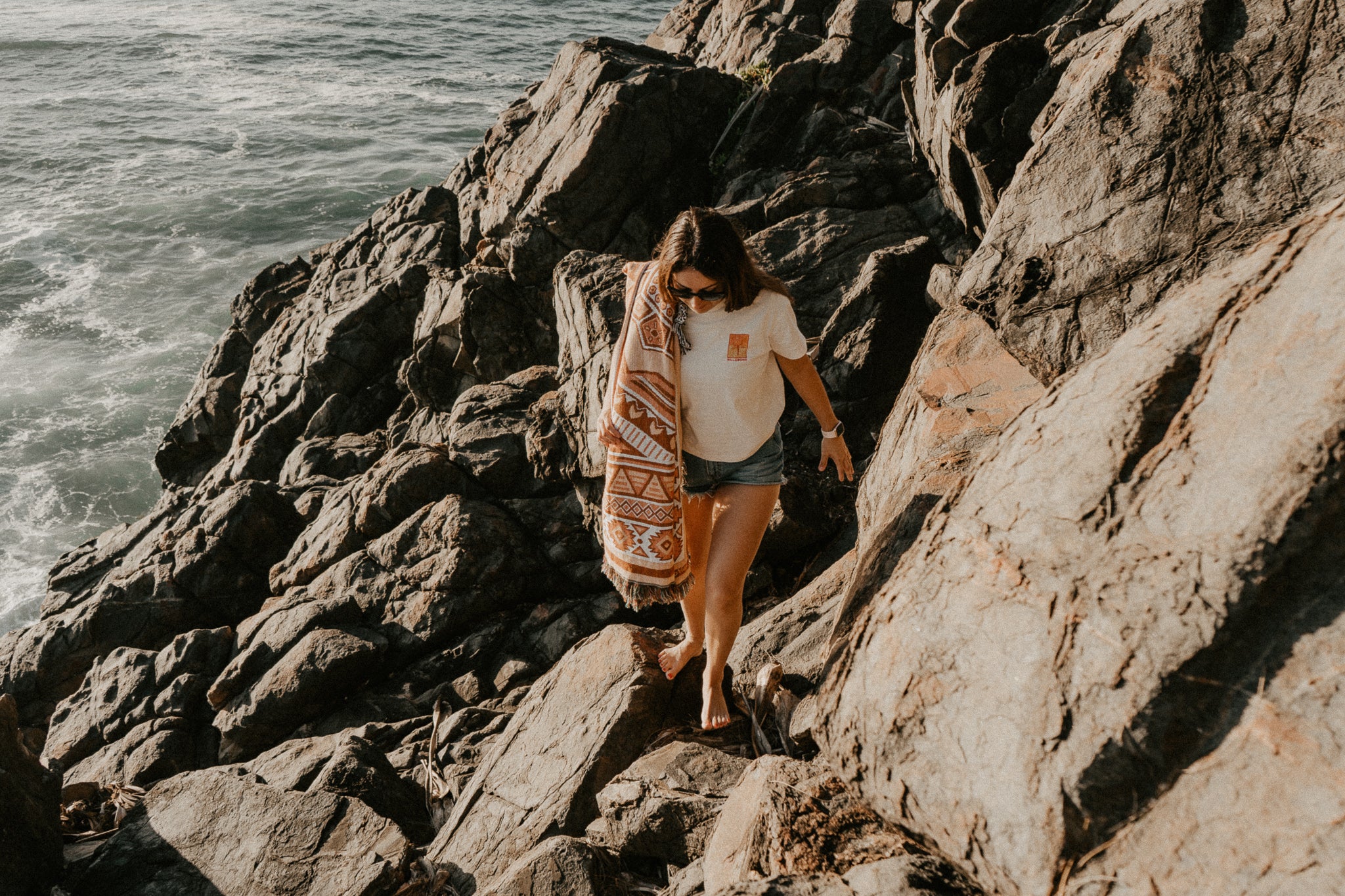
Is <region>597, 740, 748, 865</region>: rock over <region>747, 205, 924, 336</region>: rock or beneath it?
beneath

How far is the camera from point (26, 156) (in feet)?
130

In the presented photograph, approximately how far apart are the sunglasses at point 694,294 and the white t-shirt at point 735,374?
5 cm

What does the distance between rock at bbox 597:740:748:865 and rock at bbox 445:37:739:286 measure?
939 centimetres

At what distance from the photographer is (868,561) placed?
496cm

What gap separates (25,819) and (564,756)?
3400mm

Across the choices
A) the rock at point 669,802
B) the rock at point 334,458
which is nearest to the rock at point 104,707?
the rock at point 334,458

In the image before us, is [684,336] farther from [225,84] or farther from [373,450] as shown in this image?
[225,84]

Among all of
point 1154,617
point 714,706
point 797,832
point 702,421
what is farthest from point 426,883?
point 1154,617

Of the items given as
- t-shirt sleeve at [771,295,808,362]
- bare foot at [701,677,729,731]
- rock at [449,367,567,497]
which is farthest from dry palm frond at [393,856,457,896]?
rock at [449,367,567,497]

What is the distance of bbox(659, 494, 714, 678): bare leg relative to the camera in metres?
5.24

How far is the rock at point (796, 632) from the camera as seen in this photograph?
5.84 meters

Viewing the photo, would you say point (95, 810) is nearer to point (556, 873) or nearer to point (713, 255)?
point (556, 873)

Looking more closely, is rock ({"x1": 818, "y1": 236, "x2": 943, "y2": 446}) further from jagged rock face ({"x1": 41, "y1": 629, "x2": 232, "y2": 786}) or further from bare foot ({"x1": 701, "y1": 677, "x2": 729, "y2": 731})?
jagged rock face ({"x1": 41, "y1": 629, "x2": 232, "y2": 786})

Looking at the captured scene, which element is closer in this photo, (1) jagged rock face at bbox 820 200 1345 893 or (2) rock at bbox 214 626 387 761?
(1) jagged rock face at bbox 820 200 1345 893
